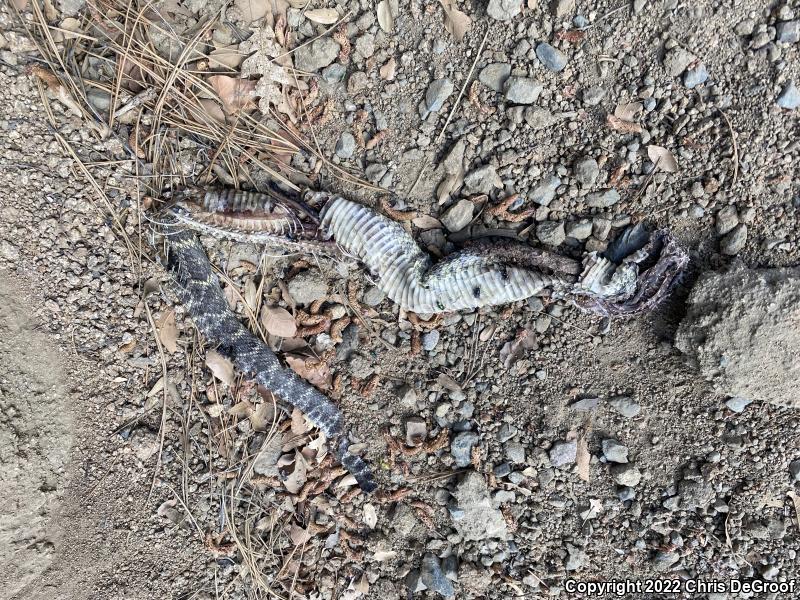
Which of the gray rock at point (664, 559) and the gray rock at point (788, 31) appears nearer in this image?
the gray rock at point (788, 31)

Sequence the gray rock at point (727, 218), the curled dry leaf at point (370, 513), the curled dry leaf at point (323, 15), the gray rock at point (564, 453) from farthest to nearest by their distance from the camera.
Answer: the curled dry leaf at point (370, 513) < the gray rock at point (564, 453) < the curled dry leaf at point (323, 15) < the gray rock at point (727, 218)

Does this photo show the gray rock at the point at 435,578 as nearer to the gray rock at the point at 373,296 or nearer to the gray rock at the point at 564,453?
the gray rock at the point at 564,453

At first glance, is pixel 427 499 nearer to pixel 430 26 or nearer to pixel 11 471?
pixel 11 471

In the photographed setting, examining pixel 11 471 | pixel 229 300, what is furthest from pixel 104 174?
pixel 11 471

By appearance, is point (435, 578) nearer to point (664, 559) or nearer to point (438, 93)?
point (664, 559)

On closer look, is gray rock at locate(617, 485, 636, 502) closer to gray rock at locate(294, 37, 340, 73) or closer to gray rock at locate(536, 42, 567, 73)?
gray rock at locate(536, 42, 567, 73)

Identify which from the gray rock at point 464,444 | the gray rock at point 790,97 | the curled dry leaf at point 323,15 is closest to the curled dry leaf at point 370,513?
the gray rock at point 464,444
